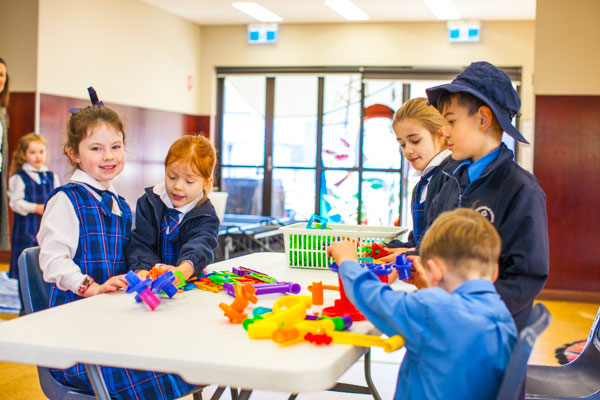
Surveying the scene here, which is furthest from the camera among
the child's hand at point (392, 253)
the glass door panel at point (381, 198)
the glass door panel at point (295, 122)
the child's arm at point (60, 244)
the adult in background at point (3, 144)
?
the glass door panel at point (295, 122)

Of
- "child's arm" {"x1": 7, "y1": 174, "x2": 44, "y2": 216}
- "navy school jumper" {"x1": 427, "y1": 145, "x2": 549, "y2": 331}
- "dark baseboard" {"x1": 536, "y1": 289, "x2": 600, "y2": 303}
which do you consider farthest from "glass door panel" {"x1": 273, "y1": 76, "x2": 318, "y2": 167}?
"navy school jumper" {"x1": 427, "y1": 145, "x2": 549, "y2": 331}

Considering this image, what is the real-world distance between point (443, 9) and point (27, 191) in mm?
4887

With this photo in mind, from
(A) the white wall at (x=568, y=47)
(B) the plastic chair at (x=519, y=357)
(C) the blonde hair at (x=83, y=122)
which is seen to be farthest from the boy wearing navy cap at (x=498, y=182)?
(A) the white wall at (x=568, y=47)

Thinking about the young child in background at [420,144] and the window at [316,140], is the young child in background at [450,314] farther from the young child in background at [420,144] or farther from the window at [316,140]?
the window at [316,140]

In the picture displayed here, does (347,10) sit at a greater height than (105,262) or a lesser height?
greater

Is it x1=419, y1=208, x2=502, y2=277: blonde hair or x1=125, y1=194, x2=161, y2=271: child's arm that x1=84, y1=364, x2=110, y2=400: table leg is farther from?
x1=419, y1=208, x2=502, y2=277: blonde hair

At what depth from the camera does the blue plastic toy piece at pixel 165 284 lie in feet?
5.14

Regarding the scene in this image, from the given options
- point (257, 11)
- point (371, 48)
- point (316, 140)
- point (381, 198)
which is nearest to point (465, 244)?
point (257, 11)

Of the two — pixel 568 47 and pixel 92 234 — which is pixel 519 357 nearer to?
pixel 92 234

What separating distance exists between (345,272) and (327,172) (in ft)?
24.6

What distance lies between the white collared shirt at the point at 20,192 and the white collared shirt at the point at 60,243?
11.3 ft

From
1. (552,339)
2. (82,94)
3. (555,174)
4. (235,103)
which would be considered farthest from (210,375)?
(235,103)

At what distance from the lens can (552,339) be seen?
15.0 feet

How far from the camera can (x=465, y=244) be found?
4.33 feet
